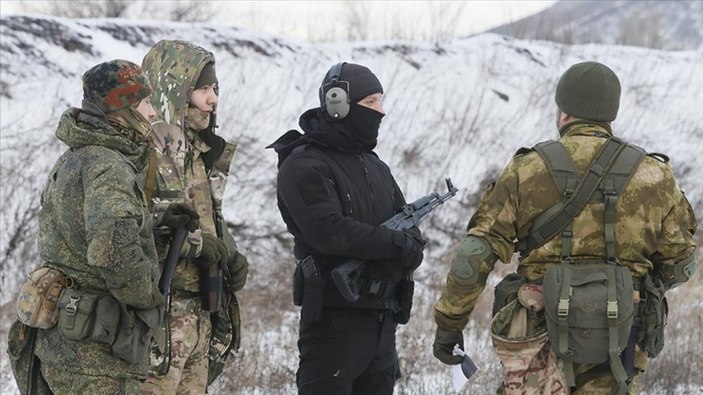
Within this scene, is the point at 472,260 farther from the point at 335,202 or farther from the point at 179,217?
the point at 179,217

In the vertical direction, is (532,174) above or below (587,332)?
above

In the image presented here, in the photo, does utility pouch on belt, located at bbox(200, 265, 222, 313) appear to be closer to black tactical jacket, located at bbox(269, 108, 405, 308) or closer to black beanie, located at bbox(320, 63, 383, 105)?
black tactical jacket, located at bbox(269, 108, 405, 308)

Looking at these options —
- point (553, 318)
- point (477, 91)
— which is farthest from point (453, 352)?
point (477, 91)

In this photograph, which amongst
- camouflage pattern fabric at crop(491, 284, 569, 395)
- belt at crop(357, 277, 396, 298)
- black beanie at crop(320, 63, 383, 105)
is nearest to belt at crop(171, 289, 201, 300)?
belt at crop(357, 277, 396, 298)

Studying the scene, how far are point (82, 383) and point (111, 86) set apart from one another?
1.01m

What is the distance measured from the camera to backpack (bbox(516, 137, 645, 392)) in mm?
2854

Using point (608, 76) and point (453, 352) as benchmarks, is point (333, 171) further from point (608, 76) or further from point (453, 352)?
point (608, 76)

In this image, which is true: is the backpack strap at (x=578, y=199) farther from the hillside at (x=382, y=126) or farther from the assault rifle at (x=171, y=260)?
the hillside at (x=382, y=126)

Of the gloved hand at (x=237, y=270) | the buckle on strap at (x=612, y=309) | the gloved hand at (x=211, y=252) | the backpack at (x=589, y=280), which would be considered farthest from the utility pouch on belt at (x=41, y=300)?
the buckle on strap at (x=612, y=309)

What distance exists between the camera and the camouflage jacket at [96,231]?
2.64 metres

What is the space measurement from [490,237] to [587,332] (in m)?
0.48

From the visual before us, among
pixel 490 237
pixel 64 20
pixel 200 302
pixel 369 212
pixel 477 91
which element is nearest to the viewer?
pixel 490 237

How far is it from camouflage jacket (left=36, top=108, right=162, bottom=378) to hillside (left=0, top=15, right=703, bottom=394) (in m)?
2.30

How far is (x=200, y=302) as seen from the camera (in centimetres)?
331
